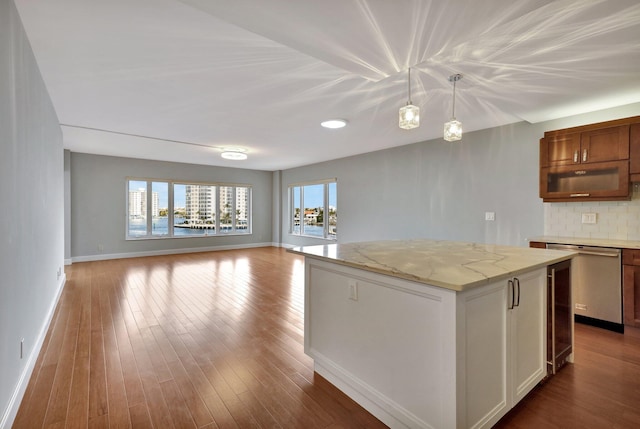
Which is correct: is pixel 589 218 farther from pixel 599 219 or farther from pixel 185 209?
pixel 185 209

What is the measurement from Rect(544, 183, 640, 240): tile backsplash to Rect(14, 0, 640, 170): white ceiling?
3.71ft

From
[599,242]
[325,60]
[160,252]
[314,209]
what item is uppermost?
[325,60]

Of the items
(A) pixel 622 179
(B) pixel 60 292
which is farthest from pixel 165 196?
(A) pixel 622 179

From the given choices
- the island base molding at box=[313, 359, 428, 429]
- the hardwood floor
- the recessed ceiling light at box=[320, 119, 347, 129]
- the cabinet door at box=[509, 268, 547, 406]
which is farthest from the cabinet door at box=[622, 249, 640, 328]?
the recessed ceiling light at box=[320, 119, 347, 129]

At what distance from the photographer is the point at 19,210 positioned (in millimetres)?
2061

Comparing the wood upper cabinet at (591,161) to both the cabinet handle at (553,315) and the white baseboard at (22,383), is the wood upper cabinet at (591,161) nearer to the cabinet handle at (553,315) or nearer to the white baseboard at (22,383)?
the cabinet handle at (553,315)

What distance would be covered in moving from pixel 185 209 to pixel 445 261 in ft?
25.8

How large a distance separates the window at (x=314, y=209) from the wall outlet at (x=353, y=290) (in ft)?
18.2

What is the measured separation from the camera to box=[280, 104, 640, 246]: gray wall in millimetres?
4176

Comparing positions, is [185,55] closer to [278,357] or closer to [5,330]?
[5,330]

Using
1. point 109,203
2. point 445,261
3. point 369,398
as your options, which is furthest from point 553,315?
point 109,203

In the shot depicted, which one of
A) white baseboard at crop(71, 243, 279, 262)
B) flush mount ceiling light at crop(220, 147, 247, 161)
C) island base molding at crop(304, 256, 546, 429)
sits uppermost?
flush mount ceiling light at crop(220, 147, 247, 161)

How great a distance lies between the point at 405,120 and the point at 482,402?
1893mm

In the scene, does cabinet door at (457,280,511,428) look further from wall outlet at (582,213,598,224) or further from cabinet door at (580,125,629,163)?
wall outlet at (582,213,598,224)
